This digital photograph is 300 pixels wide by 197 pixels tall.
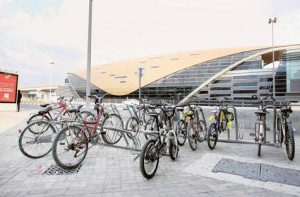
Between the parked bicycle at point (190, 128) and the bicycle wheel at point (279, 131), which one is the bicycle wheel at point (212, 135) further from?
the bicycle wheel at point (279, 131)

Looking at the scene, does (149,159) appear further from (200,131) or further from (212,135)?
(200,131)

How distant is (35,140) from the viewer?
4398mm

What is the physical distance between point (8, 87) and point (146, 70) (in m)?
51.0

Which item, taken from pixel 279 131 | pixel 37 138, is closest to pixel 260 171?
pixel 279 131

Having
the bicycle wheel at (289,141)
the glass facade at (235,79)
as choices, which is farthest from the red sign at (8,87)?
the glass facade at (235,79)

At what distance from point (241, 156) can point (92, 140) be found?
3083 millimetres

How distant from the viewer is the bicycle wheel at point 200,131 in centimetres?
554

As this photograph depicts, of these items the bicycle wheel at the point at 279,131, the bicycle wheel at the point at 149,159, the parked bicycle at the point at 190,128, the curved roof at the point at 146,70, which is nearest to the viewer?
the bicycle wheel at the point at 149,159

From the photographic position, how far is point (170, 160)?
4387 mm

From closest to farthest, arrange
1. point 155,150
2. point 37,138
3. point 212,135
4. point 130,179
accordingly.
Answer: point 130,179, point 155,150, point 37,138, point 212,135

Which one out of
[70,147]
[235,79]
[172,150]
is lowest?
[172,150]

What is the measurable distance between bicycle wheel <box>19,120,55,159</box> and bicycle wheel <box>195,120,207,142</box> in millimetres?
3356

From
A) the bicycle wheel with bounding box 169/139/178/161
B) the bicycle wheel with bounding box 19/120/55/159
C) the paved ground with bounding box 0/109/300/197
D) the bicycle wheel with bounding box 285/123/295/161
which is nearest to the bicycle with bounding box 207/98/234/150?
the paved ground with bounding box 0/109/300/197

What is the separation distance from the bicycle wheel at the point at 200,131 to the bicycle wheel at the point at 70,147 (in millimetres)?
2761
